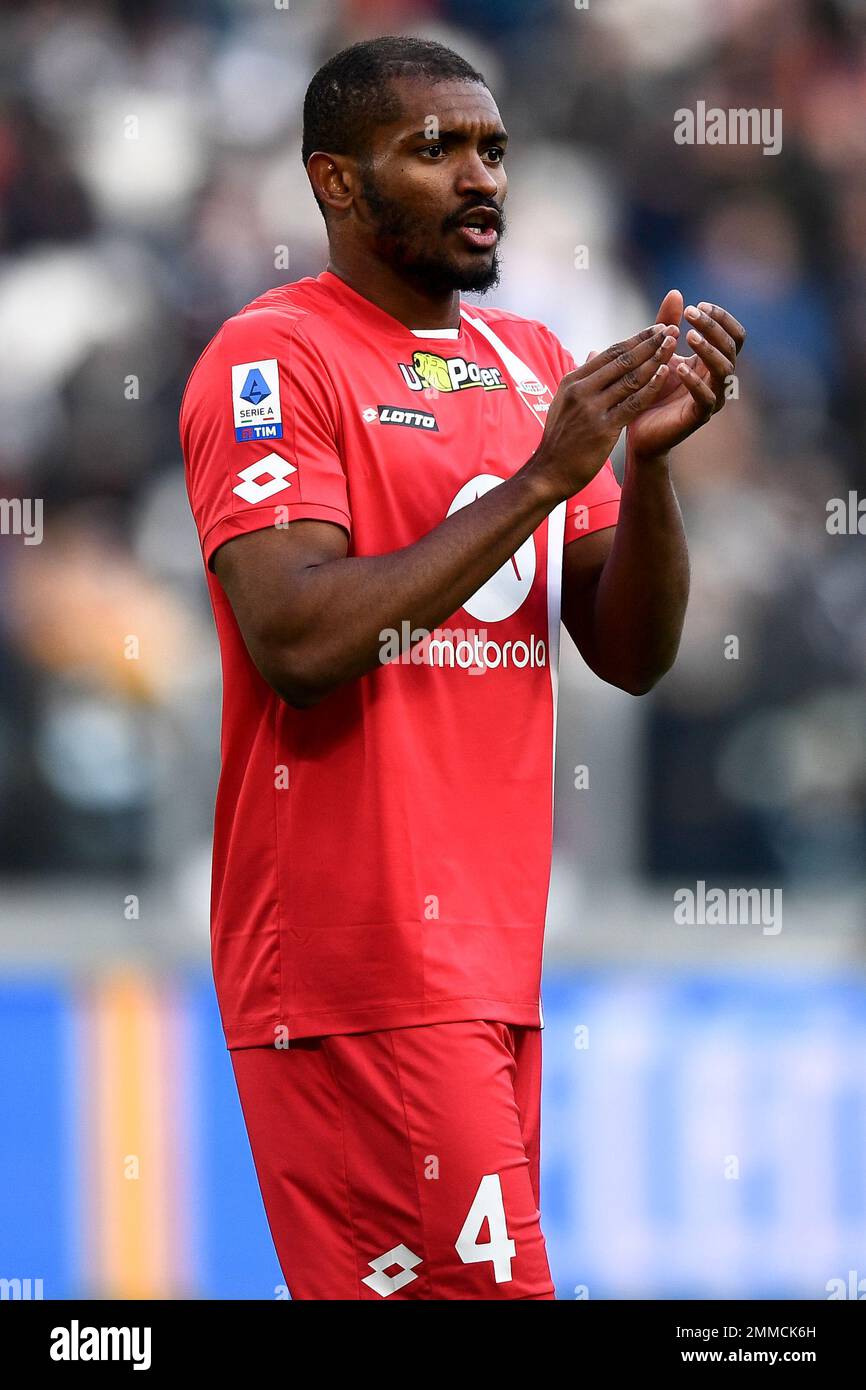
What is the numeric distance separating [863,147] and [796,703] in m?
1.93

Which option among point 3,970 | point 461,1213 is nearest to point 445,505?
point 461,1213

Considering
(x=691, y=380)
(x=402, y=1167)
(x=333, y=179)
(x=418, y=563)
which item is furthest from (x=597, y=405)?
(x=402, y=1167)

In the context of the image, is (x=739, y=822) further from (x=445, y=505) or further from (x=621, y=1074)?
(x=445, y=505)

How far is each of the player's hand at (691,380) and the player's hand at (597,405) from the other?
1.7 inches

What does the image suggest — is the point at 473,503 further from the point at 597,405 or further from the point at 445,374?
the point at 445,374

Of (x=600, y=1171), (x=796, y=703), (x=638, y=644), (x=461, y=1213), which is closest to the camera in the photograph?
(x=461, y=1213)

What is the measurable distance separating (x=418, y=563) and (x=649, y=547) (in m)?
0.41

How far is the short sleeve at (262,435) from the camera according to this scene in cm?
234

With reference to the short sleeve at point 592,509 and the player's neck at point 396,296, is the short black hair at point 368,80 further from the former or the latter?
the short sleeve at point 592,509

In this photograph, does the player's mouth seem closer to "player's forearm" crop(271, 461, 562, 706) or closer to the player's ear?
the player's ear

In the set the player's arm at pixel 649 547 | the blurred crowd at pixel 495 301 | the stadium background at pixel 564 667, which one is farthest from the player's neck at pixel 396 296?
the blurred crowd at pixel 495 301

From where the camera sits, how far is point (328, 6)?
595 centimetres

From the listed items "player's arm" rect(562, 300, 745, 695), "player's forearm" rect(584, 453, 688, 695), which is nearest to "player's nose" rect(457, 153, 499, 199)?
"player's arm" rect(562, 300, 745, 695)

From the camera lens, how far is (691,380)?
237cm
